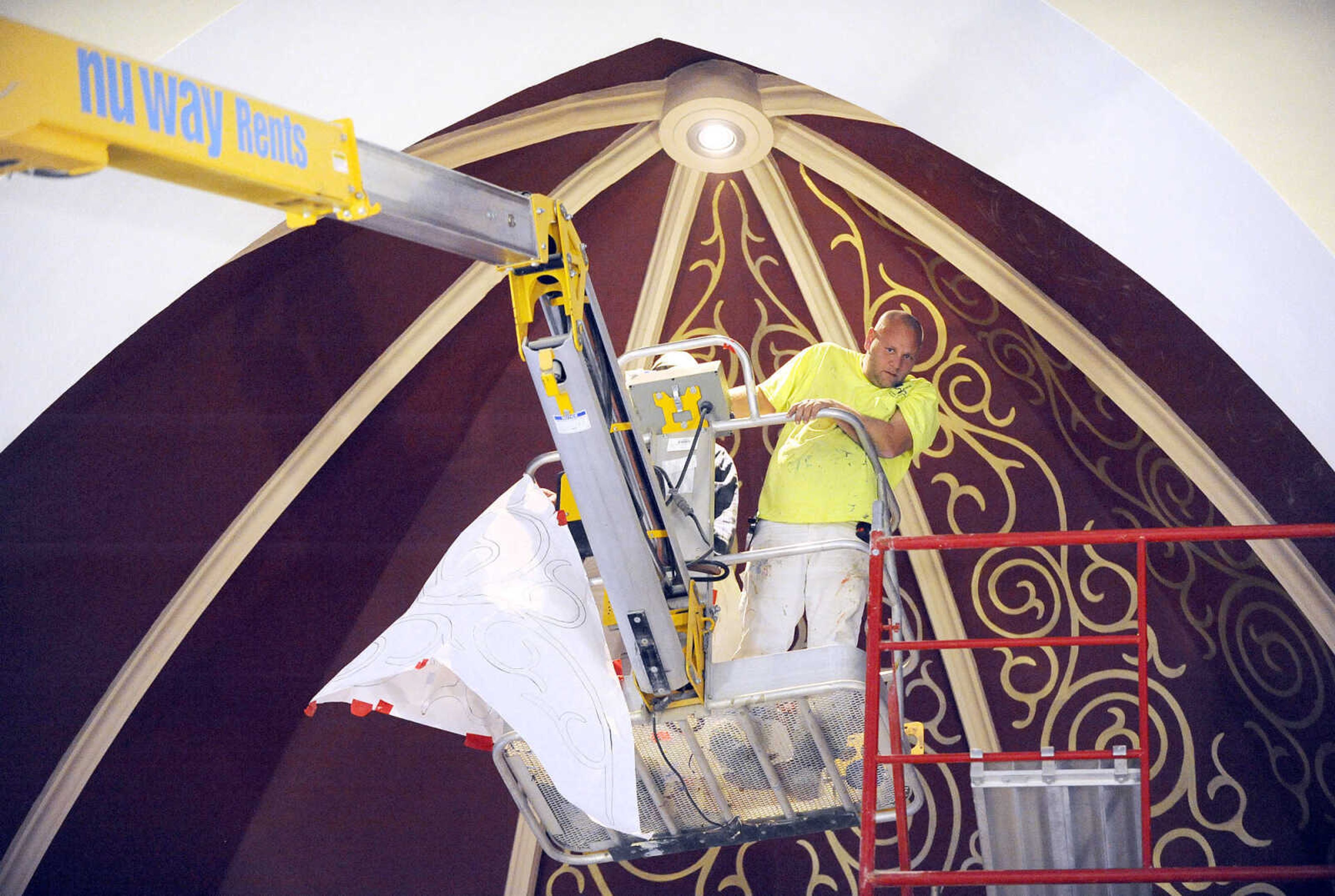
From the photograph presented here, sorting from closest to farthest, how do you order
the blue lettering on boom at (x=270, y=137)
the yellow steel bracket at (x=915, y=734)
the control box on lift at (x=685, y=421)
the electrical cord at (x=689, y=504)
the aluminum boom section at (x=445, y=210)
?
1. the blue lettering on boom at (x=270, y=137)
2. the aluminum boom section at (x=445, y=210)
3. the electrical cord at (x=689, y=504)
4. the yellow steel bracket at (x=915, y=734)
5. the control box on lift at (x=685, y=421)

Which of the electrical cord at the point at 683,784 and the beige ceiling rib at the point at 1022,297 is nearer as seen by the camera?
the electrical cord at the point at 683,784

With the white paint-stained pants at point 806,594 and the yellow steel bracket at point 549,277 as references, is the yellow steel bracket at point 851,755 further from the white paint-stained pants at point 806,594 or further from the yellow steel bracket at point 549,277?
the yellow steel bracket at point 549,277

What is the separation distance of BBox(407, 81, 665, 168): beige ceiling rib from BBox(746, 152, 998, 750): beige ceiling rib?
0.94 meters

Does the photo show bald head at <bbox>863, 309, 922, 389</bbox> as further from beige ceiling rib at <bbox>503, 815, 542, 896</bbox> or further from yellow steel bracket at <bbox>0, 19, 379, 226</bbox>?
beige ceiling rib at <bbox>503, 815, 542, 896</bbox>

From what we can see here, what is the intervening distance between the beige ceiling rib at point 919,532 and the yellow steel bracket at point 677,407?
2.45 meters

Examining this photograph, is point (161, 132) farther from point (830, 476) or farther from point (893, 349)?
point (893, 349)

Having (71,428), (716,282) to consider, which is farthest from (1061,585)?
(71,428)

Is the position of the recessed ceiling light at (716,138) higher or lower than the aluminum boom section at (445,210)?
higher

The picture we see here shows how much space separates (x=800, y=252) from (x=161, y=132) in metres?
4.71

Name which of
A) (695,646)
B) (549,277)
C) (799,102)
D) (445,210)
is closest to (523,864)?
(695,646)

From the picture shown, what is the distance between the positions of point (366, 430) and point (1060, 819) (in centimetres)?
411

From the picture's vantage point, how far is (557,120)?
661 cm

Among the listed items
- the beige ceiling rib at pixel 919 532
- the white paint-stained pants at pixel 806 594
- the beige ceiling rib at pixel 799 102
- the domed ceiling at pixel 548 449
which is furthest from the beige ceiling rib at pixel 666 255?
the white paint-stained pants at pixel 806 594

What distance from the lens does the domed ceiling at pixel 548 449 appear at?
253 inches
